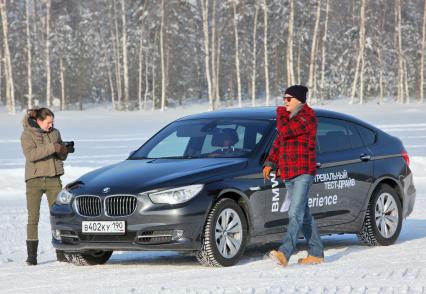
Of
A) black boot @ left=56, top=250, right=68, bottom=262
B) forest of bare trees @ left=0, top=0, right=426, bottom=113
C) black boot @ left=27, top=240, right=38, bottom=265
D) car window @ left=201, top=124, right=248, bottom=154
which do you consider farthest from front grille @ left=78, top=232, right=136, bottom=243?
forest of bare trees @ left=0, top=0, right=426, bottom=113

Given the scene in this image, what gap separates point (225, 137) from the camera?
9.98m

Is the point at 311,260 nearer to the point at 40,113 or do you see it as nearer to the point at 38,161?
the point at 38,161

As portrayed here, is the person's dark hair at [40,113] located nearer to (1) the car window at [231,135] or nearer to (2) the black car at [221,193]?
(2) the black car at [221,193]

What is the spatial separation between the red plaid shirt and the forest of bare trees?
196 ft

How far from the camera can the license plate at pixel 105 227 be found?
8.91 metres

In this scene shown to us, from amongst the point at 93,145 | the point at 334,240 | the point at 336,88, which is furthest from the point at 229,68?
the point at 334,240

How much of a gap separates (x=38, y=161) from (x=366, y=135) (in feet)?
11.3

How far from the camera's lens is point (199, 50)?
308 ft

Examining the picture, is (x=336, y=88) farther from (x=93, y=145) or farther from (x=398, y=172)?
(x=398, y=172)

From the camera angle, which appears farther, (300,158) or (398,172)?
(398,172)

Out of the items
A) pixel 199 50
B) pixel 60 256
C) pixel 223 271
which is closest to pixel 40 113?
pixel 60 256

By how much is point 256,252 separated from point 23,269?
2410mm

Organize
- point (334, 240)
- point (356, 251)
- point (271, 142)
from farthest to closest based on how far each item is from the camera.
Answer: point (334, 240) → point (356, 251) → point (271, 142)

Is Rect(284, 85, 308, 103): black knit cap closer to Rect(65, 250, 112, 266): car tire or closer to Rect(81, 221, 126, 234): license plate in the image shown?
Rect(81, 221, 126, 234): license plate
